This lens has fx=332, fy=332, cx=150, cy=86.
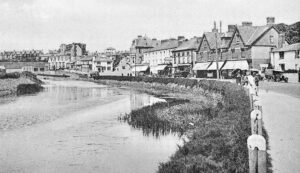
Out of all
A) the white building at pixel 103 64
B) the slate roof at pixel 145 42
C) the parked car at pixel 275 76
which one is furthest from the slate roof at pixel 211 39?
the white building at pixel 103 64

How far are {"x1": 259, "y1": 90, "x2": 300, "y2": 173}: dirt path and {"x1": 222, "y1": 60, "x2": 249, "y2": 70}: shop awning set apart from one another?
1425 inches

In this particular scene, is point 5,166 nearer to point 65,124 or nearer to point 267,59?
point 65,124

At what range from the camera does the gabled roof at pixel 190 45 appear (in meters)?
76.4

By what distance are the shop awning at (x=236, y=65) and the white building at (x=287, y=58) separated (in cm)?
434

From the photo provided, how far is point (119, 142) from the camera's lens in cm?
1847

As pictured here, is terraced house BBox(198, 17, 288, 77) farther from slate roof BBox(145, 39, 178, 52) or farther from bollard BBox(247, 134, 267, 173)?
bollard BBox(247, 134, 267, 173)

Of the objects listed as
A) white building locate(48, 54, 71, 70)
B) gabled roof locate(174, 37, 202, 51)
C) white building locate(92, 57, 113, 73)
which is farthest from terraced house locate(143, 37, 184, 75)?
white building locate(48, 54, 71, 70)

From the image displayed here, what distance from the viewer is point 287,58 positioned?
50.5 metres

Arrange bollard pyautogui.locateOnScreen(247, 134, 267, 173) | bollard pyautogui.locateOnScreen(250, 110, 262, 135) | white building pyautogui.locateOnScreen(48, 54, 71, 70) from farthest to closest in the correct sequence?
white building pyautogui.locateOnScreen(48, 54, 71, 70) < bollard pyautogui.locateOnScreen(250, 110, 262, 135) < bollard pyautogui.locateOnScreen(247, 134, 267, 173)

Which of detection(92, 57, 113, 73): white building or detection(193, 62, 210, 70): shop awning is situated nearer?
detection(193, 62, 210, 70): shop awning

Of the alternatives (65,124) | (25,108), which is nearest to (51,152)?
(65,124)

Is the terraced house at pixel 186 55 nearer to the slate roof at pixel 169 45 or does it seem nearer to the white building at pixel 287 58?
the slate roof at pixel 169 45

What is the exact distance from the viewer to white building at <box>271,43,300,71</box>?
160ft

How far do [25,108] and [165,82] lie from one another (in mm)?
28933
